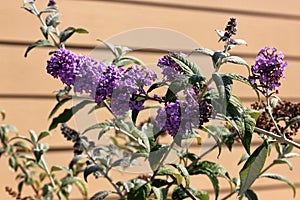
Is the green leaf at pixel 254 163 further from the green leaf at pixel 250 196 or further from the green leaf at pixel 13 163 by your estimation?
the green leaf at pixel 13 163

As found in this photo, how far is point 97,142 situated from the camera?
1.88 m

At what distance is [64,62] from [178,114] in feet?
0.79

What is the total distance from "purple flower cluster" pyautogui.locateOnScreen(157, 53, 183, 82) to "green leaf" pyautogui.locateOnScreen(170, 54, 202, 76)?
0.02 metres

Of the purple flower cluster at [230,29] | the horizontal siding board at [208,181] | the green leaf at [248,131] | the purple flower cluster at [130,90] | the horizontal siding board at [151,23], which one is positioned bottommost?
the horizontal siding board at [208,181]

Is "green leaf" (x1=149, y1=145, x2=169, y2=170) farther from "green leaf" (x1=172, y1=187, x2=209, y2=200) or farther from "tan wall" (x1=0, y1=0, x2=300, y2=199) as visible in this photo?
"tan wall" (x1=0, y1=0, x2=300, y2=199)

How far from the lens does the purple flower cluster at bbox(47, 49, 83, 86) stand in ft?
3.76

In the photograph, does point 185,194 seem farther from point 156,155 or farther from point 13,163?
point 13,163

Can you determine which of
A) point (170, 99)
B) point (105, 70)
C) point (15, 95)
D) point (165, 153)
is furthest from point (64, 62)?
point (15, 95)

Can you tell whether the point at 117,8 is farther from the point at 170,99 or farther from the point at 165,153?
the point at 170,99

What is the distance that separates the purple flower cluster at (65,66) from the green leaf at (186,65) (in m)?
0.19

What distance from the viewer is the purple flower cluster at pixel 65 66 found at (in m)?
1.15

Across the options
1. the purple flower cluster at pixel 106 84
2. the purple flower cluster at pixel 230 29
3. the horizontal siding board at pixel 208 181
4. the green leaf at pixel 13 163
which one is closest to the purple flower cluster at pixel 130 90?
the purple flower cluster at pixel 106 84

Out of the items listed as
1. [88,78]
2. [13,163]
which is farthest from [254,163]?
[13,163]

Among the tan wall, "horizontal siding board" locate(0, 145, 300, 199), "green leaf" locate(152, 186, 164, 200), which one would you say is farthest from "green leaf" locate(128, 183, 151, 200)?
the tan wall
